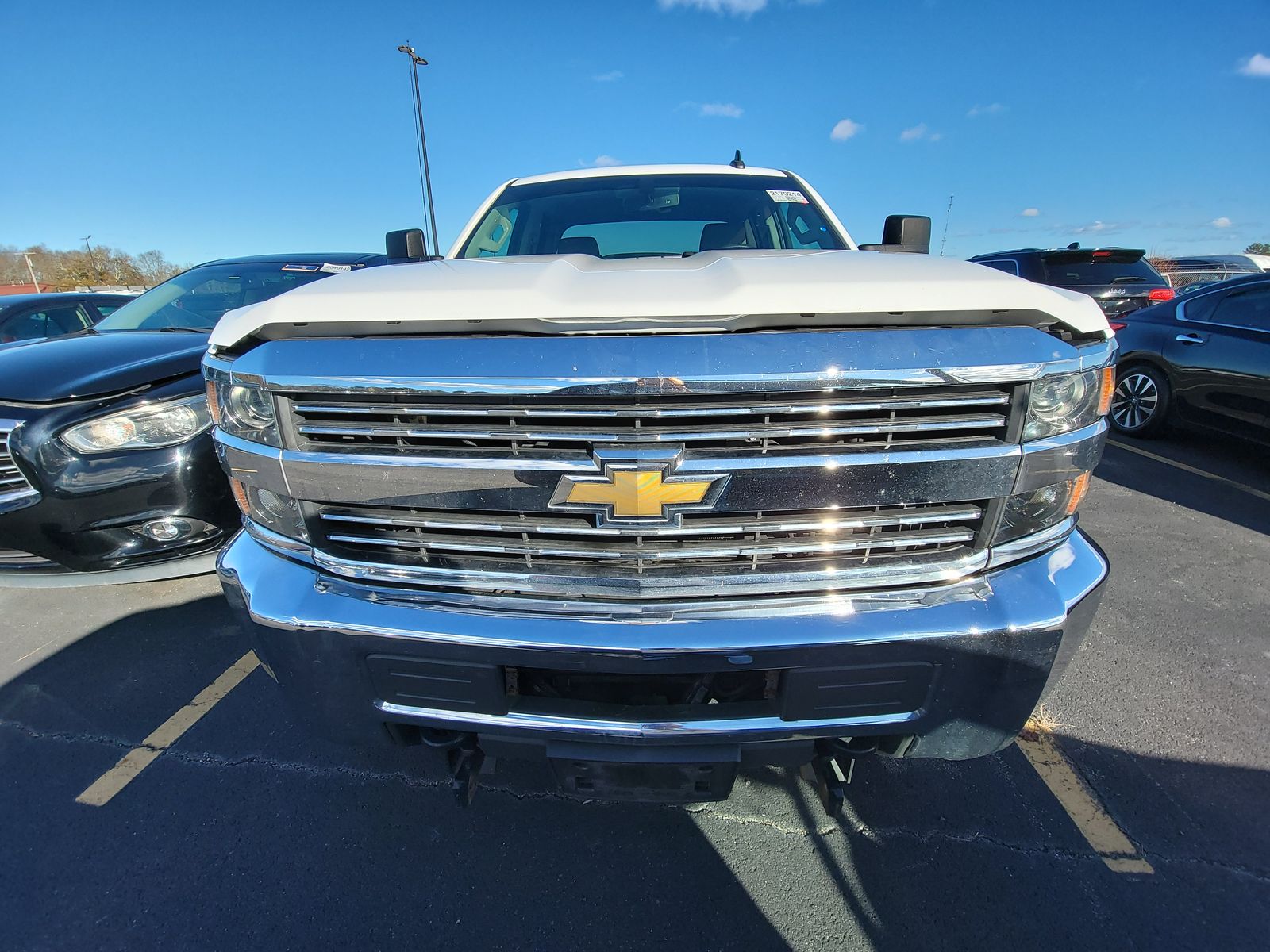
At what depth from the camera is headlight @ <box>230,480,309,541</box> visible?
161 cm

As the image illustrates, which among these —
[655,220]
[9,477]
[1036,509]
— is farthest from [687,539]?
[9,477]

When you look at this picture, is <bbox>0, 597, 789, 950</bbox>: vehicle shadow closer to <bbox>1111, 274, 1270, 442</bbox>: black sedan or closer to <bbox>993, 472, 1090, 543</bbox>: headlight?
<bbox>993, 472, 1090, 543</bbox>: headlight

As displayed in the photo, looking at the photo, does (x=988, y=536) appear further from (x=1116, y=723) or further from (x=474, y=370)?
(x=1116, y=723)

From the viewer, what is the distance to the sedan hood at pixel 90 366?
274 cm

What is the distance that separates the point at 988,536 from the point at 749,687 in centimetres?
69

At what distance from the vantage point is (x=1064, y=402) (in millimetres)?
1457

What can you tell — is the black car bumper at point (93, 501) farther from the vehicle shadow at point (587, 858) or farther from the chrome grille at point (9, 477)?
the vehicle shadow at point (587, 858)

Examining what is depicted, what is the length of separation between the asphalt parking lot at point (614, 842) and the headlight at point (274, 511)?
3.46 feet

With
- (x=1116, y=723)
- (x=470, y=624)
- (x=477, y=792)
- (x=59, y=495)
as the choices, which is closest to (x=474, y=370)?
(x=470, y=624)

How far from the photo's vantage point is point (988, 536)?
4.97 feet

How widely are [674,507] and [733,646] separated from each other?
34 cm

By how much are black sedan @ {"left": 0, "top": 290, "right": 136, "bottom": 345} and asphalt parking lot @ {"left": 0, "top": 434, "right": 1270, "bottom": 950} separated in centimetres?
530

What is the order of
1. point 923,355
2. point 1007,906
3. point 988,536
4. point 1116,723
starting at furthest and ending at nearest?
point 1116,723
point 1007,906
point 988,536
point 923,355

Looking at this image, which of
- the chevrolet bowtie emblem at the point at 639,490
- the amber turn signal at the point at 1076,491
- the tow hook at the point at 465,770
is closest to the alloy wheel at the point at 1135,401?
the amber turn signal at the point at 1076,491
